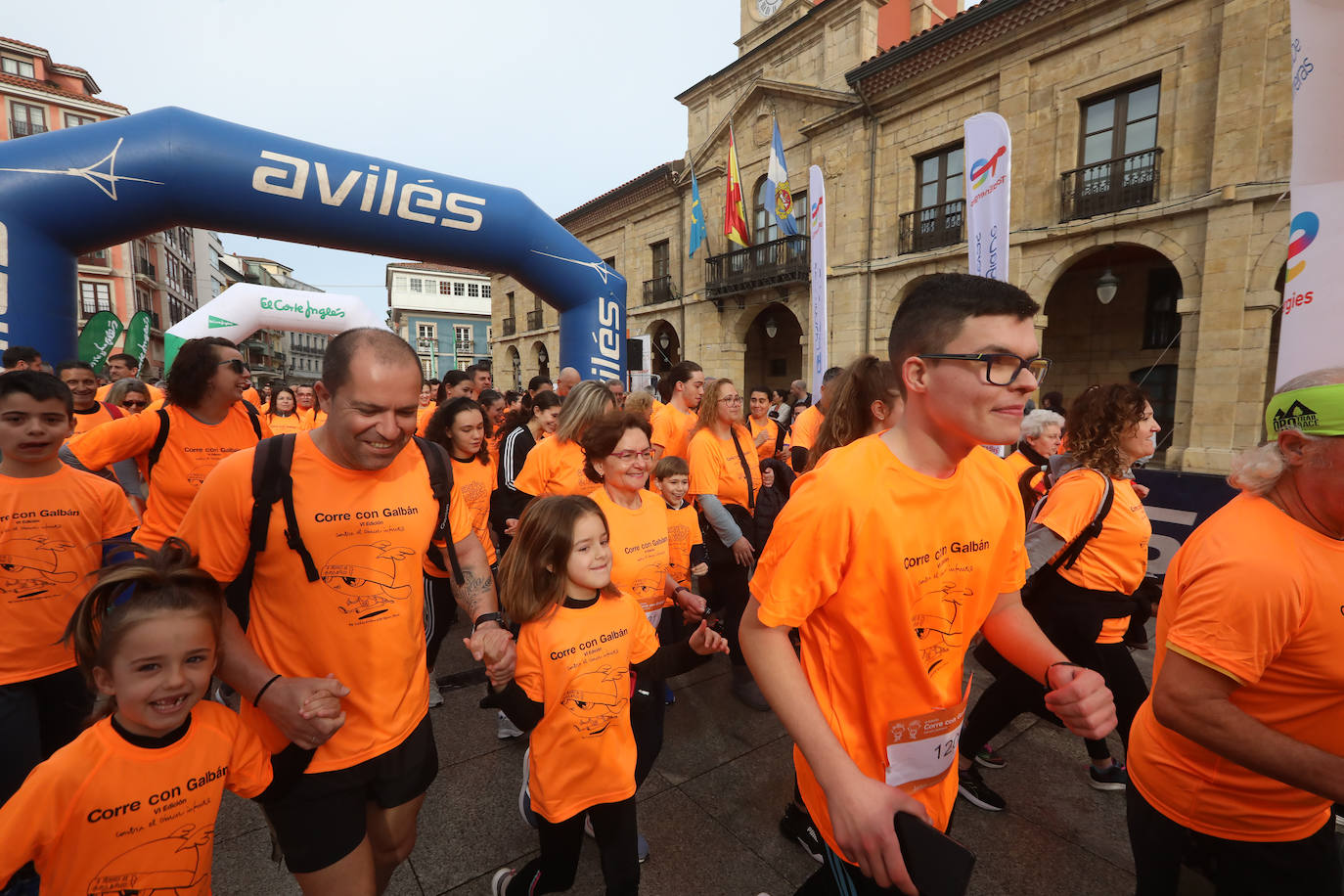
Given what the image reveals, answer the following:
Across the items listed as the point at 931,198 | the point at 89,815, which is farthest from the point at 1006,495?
the point at 931,198

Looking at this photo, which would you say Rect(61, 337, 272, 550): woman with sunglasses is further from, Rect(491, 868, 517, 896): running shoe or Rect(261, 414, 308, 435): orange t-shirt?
Rect(261, 414, 308, 435): orange t-shirt

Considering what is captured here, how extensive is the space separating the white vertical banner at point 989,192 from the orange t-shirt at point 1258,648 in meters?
4.85

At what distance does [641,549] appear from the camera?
2947mm

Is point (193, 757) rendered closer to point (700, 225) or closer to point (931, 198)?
point (931, 198)

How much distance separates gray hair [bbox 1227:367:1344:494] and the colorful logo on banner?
5275mm

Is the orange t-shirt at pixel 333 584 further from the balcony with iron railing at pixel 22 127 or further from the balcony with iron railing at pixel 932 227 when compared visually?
the balcony with iron railing at pixel 22 127

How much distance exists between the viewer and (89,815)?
4.68ft

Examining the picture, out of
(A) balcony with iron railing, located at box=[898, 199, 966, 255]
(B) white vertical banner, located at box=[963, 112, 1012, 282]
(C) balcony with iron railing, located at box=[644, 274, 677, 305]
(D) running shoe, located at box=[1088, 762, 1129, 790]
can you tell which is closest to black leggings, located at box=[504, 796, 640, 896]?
(D) running shoe, located at box=[1088, 762, 1129, 790]

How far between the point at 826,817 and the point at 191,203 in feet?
25.4

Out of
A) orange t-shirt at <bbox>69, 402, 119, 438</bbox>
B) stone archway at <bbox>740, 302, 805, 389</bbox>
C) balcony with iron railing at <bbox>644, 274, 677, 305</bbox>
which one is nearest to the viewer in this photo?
orange t-shirt at <bbox>69, 402, 119, 438</bbox>

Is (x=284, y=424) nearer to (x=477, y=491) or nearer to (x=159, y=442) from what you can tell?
(x=159, y=442)

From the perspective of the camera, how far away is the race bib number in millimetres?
1458

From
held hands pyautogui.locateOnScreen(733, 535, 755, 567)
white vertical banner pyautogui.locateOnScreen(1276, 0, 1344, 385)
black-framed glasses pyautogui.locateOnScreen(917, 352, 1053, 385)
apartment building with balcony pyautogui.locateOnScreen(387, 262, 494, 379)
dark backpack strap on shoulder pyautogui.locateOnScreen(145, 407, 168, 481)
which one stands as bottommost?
held hands pyautogui.locateOnScreen(733, 535, 755, 567)

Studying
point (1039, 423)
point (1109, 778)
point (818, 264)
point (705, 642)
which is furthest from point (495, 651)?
point (818, 264)
